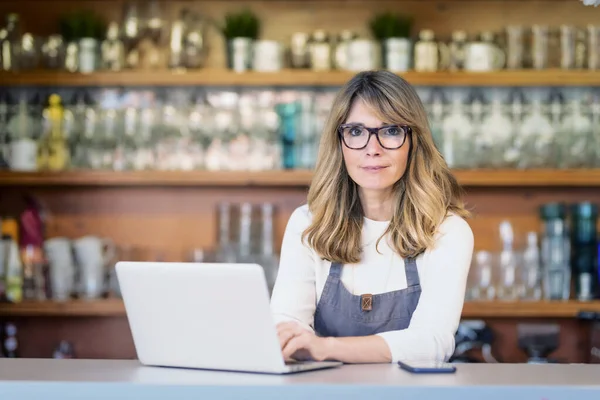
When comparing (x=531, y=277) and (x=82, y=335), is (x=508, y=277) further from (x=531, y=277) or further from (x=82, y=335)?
(x=82, y=335)

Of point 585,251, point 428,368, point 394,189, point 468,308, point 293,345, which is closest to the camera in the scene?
point 428,368

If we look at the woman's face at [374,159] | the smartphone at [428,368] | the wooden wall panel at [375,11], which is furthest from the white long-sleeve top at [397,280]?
the wooden wall panel at [375,11]

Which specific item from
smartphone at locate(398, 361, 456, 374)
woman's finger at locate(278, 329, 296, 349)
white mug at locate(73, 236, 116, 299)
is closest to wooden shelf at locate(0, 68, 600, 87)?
white mug at locate(73, 236, 116, 299)

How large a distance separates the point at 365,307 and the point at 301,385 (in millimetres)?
740

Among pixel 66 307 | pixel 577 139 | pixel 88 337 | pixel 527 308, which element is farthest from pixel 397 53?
pixel 88 337

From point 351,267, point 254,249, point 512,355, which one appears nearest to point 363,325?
point 351,267

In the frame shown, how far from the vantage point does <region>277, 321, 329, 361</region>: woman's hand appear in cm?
183

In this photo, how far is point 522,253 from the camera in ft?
11.9

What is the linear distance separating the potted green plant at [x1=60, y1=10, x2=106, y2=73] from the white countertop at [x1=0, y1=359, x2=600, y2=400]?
221cm

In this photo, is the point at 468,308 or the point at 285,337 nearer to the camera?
the point at 285,337

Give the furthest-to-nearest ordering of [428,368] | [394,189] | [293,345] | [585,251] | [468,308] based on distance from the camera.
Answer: [585,251] < [468,308] < [394,189] < [293,345] < [428,368]

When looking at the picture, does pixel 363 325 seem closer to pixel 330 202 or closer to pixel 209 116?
pixel 330 202

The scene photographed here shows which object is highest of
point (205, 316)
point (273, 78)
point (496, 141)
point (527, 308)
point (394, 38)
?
point (394, 38)

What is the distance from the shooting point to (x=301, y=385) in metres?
1.45
